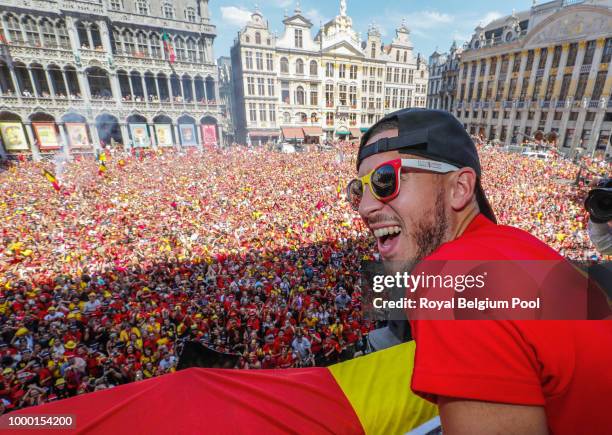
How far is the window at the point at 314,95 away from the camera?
42.7m

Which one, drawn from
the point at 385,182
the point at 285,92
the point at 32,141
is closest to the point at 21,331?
the point at 385,182

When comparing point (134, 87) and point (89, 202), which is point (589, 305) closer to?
point (89, 202)

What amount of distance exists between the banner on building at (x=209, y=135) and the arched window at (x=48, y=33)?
1555 cm

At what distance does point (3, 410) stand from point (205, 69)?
37980 millimetres

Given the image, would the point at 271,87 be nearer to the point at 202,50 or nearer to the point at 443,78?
the point at 202,50

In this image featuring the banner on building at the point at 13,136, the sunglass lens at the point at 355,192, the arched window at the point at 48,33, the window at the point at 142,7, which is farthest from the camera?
the window at the point at 142,7

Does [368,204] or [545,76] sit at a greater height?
[545,76]

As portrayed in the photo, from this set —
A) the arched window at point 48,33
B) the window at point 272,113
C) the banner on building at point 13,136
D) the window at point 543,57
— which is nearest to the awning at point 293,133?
the window at point 272,113

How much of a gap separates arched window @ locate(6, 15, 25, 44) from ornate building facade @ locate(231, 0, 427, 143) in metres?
21.1

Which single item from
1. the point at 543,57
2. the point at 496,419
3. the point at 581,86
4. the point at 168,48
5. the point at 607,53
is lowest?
the point at 496,419

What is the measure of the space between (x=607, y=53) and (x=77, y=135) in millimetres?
57709

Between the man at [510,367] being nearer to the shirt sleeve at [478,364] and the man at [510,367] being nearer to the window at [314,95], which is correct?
the shirt sleeve at [478,364]

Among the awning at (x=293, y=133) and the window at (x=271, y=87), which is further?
the awning at (x=293, y=133)

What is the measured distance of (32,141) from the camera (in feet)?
96.5
